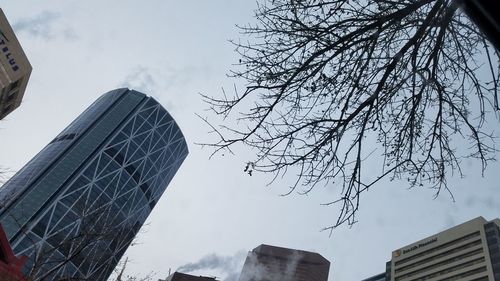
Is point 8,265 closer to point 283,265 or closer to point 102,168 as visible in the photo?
point 102,168

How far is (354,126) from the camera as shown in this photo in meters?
5.67

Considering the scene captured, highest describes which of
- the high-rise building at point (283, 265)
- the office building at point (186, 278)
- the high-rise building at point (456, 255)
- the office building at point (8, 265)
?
the high-rise building at point (283, 265)

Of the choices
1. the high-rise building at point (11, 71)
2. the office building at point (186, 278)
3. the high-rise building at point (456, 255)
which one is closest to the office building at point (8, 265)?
the high-rise building at point (11, 71)

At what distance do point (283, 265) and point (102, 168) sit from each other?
7346 cm

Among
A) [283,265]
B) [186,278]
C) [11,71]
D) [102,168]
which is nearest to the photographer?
[11,71]

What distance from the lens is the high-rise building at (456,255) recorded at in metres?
64.9

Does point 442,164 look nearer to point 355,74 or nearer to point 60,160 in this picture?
point 355,74

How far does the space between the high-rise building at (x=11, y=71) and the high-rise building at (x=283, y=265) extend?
104m

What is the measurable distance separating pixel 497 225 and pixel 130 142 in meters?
88.9

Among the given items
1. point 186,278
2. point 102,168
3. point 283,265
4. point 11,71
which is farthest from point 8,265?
point 283,265

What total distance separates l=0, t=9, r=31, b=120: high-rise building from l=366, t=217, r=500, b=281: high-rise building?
7619 centimetres

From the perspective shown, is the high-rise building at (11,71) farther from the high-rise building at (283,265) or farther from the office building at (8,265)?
the high-rise building at (283,265)

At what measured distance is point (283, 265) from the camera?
140250 mm

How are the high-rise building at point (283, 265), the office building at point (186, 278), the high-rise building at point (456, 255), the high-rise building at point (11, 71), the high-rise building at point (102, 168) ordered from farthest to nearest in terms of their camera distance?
the high-rise building at point (283, 265), the office building at point (186, 278), the high-rise building at point (102, 168), the high-rise building at point (456, 255), the high-rise building at point (11, 71)
